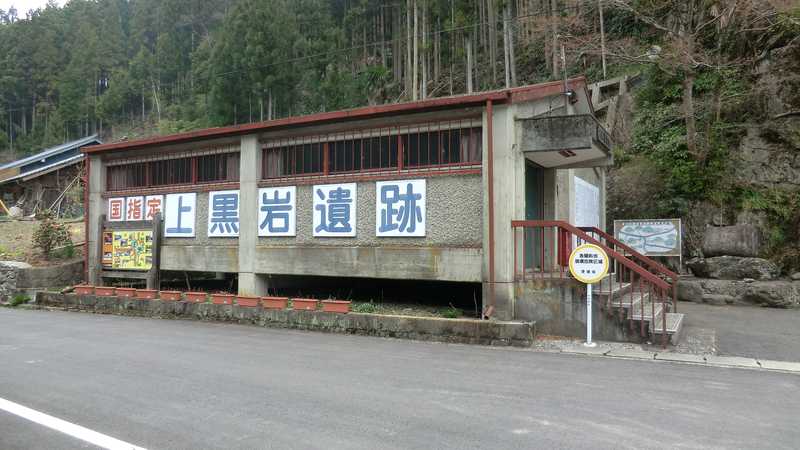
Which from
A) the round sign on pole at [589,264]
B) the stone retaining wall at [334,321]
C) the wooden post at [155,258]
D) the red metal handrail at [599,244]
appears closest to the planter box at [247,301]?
the stone retaining wall at [334,321]

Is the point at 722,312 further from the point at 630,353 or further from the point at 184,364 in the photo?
the point at 184,364

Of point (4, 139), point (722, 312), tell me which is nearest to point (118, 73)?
point (4, 139)

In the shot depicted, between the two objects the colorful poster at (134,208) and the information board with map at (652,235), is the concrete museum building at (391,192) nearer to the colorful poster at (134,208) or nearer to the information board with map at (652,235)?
the colorful poster at (134,208)

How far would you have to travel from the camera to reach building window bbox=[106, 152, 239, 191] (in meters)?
14.1

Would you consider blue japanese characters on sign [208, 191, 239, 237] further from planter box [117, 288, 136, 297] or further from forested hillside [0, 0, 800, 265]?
forested hillside [0, 0, 800, 265]

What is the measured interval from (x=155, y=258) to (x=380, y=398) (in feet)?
36.5

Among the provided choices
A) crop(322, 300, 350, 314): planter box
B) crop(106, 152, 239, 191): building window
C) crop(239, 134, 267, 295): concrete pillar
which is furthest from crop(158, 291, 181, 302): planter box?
crop(322, 300, 350, 314): planter box

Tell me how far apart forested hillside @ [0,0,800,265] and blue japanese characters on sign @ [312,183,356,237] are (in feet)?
35.4

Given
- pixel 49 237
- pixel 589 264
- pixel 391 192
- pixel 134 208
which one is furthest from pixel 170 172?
pixel 589 264

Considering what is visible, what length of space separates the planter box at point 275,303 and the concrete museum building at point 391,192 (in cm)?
103

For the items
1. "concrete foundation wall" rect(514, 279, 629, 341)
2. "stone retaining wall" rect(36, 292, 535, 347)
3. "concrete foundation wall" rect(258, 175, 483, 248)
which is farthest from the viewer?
"concrete foundation wall" rect(258, 175, 483, 248)

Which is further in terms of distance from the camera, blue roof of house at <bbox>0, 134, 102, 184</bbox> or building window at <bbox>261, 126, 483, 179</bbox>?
blue roof of house at <bbox>0, 134, 102, 184</bbox>

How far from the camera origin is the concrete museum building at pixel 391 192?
10172 mm

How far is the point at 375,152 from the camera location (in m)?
11.8
